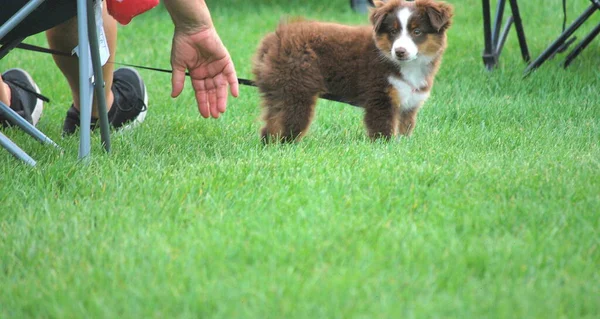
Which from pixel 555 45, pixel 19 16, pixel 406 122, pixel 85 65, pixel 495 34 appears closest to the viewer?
pixel 19 16

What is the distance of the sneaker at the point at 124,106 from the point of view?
4191 millimetres

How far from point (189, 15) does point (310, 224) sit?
1.31 meters

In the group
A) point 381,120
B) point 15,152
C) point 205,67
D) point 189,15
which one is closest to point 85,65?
point 15,152

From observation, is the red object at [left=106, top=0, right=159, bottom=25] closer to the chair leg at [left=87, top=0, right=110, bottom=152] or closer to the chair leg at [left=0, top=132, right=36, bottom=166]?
the chair leg at [left=87, top=0, right=110, bottom=152]

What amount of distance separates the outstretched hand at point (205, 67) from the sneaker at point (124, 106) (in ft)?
2.51

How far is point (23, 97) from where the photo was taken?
432 centimetres

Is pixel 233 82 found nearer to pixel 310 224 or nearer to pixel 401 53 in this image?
pixel 401 53

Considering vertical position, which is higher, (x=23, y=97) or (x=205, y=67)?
(x=205, y=67)

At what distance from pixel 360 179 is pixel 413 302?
101 cm

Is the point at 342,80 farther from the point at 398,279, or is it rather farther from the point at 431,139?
the point at 398,279

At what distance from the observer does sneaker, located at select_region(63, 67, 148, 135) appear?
419cm

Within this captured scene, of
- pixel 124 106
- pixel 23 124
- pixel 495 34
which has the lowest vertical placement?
pixel 495 34

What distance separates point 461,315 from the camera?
188cm

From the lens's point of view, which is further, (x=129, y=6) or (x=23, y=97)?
(x=23, y=97)
